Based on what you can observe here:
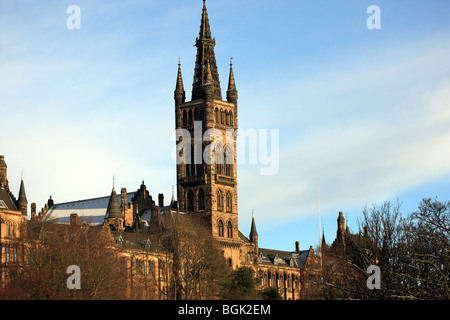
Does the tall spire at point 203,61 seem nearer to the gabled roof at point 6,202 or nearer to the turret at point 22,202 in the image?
the turret at point 22,202

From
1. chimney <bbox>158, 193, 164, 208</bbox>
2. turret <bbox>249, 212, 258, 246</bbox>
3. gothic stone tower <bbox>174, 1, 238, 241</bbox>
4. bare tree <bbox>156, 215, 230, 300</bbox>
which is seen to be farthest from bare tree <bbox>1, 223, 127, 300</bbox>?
turret <bbox>249, 212, 258, 246</bbox>

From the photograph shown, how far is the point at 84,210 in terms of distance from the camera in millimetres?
178250

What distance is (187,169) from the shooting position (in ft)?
550

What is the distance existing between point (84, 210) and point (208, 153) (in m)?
28.2

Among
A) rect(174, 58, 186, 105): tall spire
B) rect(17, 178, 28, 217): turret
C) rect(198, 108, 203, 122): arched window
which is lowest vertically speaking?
rect(17, 178, 28, 217): turret

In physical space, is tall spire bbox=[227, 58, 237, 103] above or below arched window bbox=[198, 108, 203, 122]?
above

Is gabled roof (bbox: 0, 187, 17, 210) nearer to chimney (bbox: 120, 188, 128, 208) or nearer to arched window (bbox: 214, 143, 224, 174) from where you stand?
chimney (bbox: 120, 188, 128, 208)

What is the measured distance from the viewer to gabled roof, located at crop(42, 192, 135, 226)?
173 metres

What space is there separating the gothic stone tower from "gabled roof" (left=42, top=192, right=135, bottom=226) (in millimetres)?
15482

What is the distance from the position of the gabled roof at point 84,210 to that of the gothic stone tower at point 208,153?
15.5 meters

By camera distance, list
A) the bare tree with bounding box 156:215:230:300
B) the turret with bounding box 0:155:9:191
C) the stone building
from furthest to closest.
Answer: the turret with bounding box 0:155:9:191, the bare tree with bounding box 156:215:230:300, the stone building

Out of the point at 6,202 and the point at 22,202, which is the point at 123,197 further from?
the point at 6,202

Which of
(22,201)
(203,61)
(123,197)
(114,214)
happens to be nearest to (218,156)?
(203,61)

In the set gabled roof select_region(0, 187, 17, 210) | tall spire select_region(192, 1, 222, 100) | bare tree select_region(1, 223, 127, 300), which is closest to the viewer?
bare tree select_region(1, 223, 127, 300)
